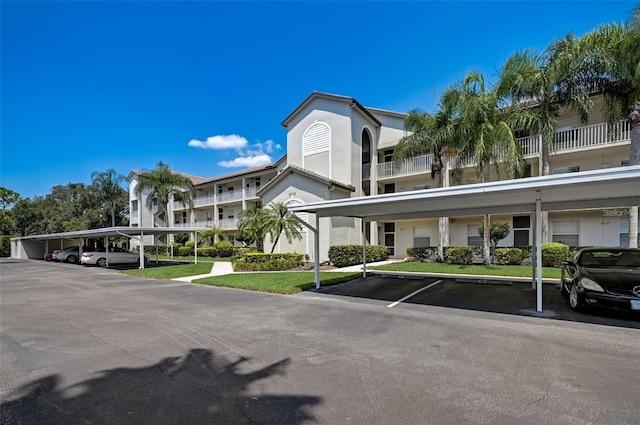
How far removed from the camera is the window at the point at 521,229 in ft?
67.0

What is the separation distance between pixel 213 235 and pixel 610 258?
29715 millimetres

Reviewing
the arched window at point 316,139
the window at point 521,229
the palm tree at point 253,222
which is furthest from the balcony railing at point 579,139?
the palm tree at point 253,222

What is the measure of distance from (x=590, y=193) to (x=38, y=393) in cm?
1107

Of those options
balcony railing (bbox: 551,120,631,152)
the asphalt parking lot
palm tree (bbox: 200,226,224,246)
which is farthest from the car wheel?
palm tree (bbox: 200,226,224,246)

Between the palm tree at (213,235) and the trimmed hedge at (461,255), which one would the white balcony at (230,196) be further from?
the trimmed hedge at (461,255)

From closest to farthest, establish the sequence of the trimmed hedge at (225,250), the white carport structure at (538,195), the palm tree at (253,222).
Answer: the white carport structure at (538,195) → the palm tree at (253,222) → the trimmed hedge at (225,250)

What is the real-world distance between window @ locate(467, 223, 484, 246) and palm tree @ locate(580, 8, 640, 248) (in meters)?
9.00

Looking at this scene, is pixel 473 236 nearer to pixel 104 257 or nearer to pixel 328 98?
pixel 328 98

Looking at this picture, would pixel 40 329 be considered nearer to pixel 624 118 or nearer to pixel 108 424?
pixel 108 424

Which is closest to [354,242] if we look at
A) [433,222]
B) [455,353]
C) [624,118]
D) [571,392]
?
[433,222]

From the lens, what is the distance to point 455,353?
16.6ft

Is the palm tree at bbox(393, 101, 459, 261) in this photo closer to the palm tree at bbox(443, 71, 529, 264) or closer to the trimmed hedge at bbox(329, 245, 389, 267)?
the palm tree at bbox(443, 71, 529, 264)

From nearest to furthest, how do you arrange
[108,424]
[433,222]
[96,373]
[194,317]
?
[108,424] → [96,373] → [194,317] → [433,222]

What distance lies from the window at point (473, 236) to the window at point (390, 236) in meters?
5.15
